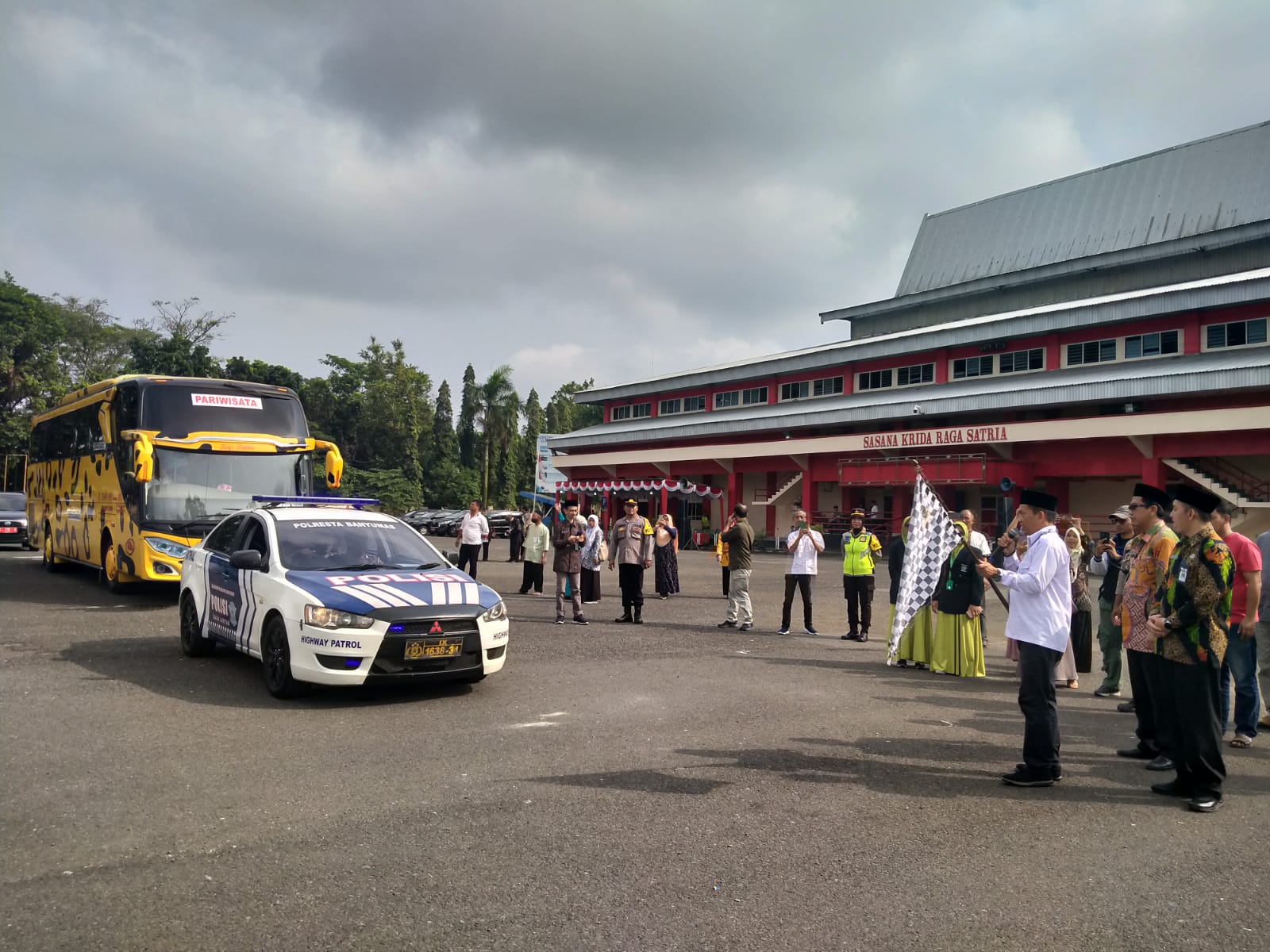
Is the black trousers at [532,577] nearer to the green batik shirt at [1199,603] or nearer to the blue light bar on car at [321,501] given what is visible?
the blue light bar on car at [321,501]

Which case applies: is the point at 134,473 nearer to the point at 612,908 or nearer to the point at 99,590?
the point at 99,590

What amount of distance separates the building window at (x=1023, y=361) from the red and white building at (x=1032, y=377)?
7cm

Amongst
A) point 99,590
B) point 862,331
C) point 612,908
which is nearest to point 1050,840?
point 612,908

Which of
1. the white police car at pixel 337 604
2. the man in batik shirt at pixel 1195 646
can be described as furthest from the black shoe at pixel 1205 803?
the white police car at pixel 337 604

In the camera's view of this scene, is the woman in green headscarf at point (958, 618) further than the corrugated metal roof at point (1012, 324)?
No

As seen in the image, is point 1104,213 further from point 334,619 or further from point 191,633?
point 334,619

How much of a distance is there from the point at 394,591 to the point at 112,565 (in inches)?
358

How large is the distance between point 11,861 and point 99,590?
13300 mm

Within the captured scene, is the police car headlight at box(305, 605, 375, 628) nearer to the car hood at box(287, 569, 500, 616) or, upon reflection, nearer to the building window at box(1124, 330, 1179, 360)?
the car hood at box(287, 569, 500, 616)

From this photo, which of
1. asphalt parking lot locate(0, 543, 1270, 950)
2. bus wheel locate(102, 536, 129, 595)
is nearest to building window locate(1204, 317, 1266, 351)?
asphalt parking lot locate(0, 543, 1270, 950)

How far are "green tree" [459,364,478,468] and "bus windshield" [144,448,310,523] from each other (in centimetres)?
5273

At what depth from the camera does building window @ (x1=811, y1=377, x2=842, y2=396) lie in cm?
4425

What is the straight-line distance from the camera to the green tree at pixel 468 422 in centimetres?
6788

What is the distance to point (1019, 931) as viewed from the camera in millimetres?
3742
